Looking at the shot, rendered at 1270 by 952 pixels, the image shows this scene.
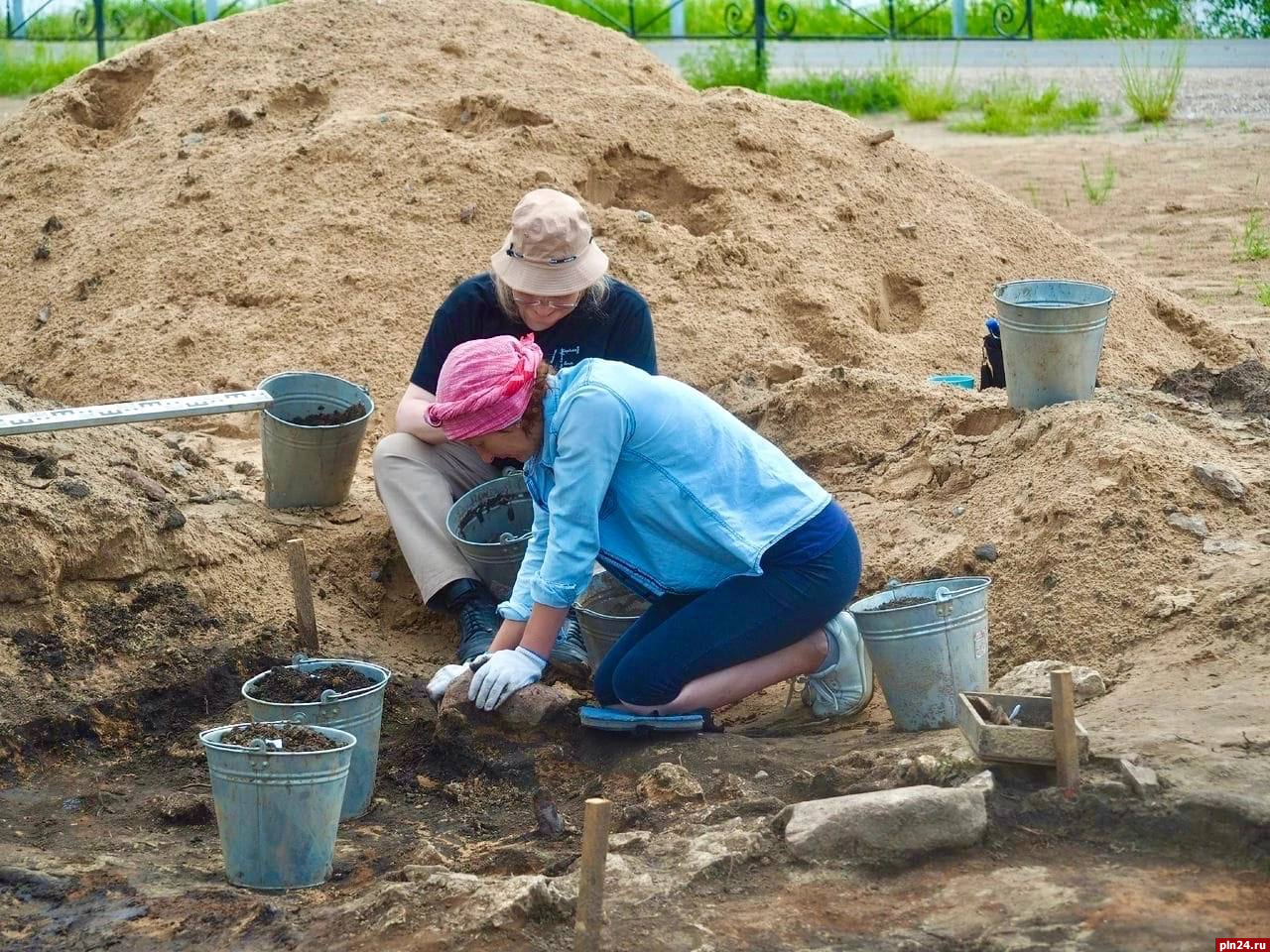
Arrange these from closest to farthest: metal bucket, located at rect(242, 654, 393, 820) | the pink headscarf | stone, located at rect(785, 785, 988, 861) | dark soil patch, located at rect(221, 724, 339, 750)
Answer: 1. stone, located at rect(785, 785, 988, 861)
2. dark soil patch, located at rect(221, 724, 339, 750)
3. the pink headscarf
4. metal bucket, located at rect(242, 654, 393, 820)

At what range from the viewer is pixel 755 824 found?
127 inches

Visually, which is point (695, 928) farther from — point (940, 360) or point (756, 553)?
point (940, 360)

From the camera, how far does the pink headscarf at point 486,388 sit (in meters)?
3.43

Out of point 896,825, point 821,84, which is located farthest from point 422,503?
point 821,84

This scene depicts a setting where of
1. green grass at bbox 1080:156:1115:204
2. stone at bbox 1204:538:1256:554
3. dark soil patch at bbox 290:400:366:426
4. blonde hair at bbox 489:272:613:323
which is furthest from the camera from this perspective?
green grass at bbox 1080:156:1115:204

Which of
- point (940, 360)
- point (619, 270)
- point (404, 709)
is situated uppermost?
point (619, 270)

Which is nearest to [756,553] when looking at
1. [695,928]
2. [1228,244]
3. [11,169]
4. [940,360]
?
A: [695,928]

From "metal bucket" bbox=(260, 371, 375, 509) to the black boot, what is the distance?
711 millimetres

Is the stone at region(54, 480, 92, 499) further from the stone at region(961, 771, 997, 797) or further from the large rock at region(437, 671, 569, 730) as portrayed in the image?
the stone at region(961, 771, 997, 797)

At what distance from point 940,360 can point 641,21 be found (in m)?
10.7

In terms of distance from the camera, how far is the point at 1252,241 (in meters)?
8.47

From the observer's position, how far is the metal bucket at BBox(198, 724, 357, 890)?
10.5 ft

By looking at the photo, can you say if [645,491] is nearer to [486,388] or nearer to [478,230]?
[486,388]

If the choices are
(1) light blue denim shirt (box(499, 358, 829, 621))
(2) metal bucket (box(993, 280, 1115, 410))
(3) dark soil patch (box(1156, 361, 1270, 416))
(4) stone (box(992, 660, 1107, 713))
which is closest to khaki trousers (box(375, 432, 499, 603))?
(1) light blue denim shirt (box(499, 358, 829, 621))
